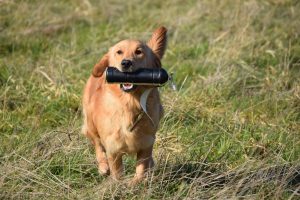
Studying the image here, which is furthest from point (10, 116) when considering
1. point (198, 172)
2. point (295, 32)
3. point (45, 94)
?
point (295, 32)

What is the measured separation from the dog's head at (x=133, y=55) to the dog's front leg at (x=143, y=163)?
1.71ft

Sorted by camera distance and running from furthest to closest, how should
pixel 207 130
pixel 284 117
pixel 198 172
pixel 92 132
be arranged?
pixel 284 117 < pixel 207 130 < pixel 92 132 < pixel 198 172

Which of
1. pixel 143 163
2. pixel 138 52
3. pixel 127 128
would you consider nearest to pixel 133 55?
pixel 138 52

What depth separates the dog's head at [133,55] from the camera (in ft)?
17.5

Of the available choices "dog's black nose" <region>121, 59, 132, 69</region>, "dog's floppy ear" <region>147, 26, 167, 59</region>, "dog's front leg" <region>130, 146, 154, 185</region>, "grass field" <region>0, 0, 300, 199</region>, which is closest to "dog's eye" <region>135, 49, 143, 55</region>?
"dog's black nose" <region>121, 59, 132, 69</region>

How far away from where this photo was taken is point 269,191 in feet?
17.6

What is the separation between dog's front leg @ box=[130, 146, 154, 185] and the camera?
17.9ft

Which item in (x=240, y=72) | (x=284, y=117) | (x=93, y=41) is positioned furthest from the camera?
(x=93, y=41)

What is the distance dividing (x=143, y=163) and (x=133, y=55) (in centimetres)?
80

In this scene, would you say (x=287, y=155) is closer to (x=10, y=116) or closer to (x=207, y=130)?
(x=207, y=130)

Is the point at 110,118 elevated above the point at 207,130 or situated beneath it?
elevated above

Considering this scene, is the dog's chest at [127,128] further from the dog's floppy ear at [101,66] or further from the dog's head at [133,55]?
the dog's floppy ear at [101,66]

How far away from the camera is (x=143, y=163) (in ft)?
18.0

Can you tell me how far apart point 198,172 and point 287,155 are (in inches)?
41.7
